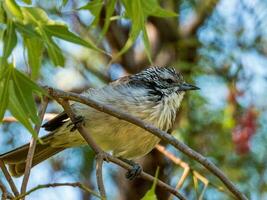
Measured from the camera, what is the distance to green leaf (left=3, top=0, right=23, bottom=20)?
282 centimetres

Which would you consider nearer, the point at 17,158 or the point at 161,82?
the point at 17,158

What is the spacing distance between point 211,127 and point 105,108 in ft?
12.3

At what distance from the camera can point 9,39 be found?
2.74m

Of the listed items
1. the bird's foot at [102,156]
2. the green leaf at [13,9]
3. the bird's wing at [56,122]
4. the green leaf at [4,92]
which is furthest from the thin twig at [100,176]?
the bird's wing at [56,122]

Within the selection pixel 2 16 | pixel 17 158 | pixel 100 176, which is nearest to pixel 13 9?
pixel 2 16

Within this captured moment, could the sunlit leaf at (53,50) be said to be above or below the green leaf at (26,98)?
above

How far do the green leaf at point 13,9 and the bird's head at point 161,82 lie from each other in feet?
6.96

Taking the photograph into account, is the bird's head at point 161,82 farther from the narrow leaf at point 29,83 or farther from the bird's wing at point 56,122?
the narrow leaf at point 29,83

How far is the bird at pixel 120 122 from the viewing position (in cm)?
459

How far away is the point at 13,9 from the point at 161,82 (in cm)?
231

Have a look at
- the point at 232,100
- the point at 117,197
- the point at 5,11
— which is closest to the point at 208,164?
the point at 5,11

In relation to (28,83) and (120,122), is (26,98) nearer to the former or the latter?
(28,83)

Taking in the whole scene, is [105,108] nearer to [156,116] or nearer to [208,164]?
[208,164]

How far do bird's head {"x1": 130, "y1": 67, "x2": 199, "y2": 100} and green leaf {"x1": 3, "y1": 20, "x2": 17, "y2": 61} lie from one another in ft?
7.15
